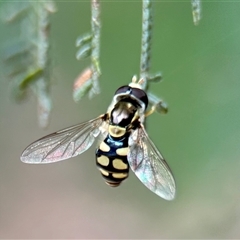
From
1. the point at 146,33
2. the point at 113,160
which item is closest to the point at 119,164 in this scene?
the point at 113,160

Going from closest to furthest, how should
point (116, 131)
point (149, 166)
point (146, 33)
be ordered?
point (146, 33), point (149, 166), point (116, 131)

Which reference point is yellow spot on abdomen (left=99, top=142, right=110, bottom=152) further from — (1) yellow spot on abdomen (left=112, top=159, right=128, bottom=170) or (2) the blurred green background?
(2) the blurred green background

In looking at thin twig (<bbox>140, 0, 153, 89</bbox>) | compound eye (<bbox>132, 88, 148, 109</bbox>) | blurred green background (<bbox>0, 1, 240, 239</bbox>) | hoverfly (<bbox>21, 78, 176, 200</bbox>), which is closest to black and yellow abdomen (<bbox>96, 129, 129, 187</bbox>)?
hoverfly (<bbox>21, 78, 176, 200</bbox>)

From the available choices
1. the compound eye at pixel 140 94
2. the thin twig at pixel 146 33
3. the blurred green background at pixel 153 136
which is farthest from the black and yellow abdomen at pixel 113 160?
the blurred green background at pixel 153 136

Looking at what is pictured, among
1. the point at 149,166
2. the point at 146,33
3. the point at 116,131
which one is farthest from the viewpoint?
the point at 116,131

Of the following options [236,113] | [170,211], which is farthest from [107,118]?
[170,211]

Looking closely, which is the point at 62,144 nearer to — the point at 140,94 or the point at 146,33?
the point at 140,94

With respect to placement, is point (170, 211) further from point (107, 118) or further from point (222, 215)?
point (107, 118)

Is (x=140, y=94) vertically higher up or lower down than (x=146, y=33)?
higher up
